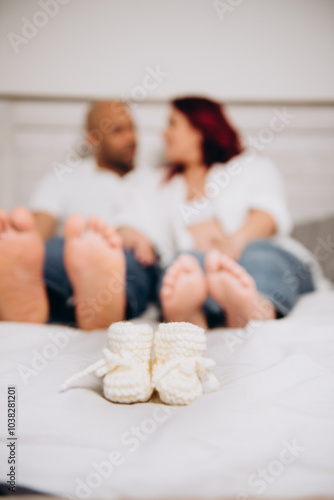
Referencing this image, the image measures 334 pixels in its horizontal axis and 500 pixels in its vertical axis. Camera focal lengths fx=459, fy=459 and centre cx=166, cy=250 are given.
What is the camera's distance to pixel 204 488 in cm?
37

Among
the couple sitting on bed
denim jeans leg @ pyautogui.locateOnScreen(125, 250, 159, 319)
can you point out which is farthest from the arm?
denim jeans leg @ pyautogui.locateOnScreen(125, 250, 159, 319)

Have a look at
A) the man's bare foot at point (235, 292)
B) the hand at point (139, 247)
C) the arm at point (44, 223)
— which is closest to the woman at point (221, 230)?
the man's bare foot at point (235, 292)

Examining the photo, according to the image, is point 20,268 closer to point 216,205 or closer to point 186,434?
point 186,434

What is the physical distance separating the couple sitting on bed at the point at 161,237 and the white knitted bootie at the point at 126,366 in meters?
0.25

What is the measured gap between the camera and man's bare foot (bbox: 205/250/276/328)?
76cm

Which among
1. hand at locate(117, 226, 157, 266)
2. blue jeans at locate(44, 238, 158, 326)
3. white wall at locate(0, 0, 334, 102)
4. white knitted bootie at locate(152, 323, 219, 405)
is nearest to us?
white knitted bootie at locate(152, 323, 219, 405)

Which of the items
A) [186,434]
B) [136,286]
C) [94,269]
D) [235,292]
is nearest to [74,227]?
[94,269]

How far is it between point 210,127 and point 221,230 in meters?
0.35

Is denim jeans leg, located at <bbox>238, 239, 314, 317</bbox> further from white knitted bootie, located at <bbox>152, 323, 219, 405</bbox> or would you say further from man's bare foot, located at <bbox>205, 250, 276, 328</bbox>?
white knitted bootie, located at <bbox>152, 323, 219, 405</bbox>

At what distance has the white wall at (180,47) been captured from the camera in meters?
1.61

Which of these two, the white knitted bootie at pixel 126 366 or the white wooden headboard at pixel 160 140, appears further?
the white wooden headboard at pixel 160 140

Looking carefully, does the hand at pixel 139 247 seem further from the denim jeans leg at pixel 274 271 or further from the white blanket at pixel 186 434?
the white blanket at pixel 186 434

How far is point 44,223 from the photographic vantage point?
1448 millimetres

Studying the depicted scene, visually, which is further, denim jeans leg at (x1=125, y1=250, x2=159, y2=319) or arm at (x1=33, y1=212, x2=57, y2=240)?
arm at (x1=33, y1=212, x2=57, y2=240)
